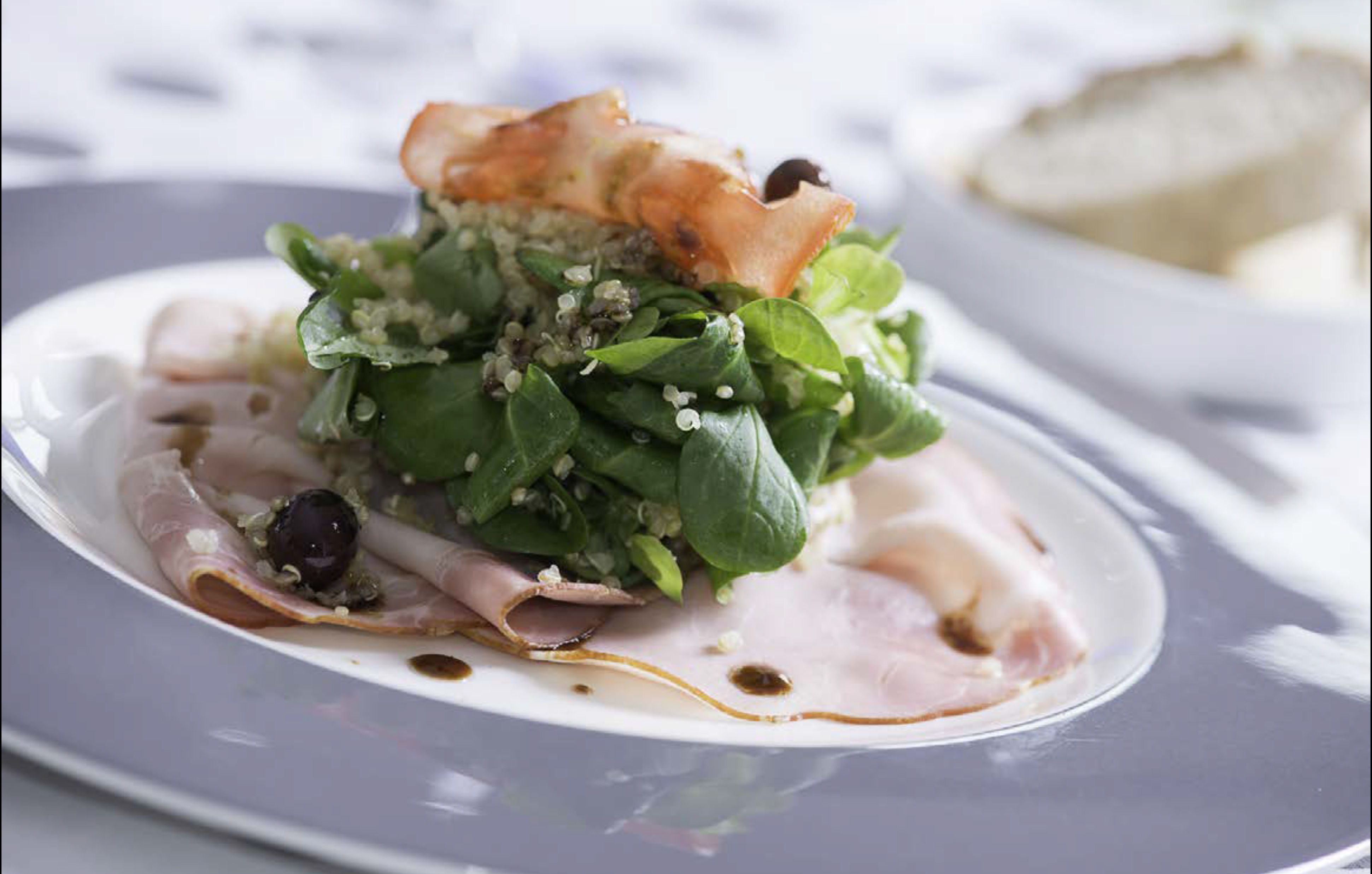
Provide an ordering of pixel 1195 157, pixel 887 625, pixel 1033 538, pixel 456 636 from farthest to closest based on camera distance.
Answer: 1. pixel 1195 157
2. pixel 1033 538
3. pixel 887 625
4. pixel 456 636

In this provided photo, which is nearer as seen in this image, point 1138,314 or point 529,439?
point 529,439

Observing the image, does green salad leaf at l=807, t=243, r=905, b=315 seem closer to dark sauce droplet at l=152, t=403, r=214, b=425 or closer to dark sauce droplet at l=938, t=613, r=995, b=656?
dark sauce droplet at l=938, t=613, r=995, b=656

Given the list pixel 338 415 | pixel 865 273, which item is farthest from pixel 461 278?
pixel 865 273

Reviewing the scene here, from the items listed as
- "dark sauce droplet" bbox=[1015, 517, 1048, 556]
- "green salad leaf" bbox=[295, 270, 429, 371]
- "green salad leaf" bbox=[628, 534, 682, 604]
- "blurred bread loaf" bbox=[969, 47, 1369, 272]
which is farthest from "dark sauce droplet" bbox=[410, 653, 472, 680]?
"blurred bread loaf" bbox=[969, 47, 1369, 272]

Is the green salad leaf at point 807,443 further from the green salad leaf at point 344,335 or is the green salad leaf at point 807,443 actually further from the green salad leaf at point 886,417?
the green salad leaf at point 344,335

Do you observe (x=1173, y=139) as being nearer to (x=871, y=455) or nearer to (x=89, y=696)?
(x=871, y=455)

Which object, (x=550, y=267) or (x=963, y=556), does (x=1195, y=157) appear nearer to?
(x=963, y=556)
